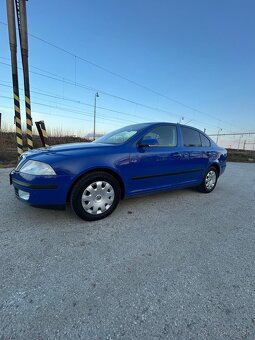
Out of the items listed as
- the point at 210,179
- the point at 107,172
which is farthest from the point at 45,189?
the point at 210,179

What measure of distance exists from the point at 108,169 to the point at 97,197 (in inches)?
17.3

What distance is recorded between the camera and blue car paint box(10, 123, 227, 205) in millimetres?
2562

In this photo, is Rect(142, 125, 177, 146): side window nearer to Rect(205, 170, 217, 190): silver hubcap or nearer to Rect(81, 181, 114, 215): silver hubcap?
Rect(81, 181, 114, 215): silver hubcap

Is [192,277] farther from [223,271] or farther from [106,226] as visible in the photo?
[106,226]

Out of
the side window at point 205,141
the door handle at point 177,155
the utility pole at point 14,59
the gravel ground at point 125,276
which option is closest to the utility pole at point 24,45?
the utility pole at point 14,59

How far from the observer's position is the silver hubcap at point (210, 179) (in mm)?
4612

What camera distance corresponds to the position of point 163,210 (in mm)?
3436

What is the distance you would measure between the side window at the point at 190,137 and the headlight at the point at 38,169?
2612 millimetres

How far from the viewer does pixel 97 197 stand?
2.85 m

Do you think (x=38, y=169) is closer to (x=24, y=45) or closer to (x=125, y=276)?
(x=125, y=276)

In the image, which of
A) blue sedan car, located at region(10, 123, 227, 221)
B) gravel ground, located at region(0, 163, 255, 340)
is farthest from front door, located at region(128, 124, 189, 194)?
gravel ground, located at region(0, 163, 255, 340)

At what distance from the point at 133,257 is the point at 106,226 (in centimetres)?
76

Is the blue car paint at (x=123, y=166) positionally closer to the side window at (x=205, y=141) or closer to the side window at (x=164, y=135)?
the side window at (x=164, y=135)

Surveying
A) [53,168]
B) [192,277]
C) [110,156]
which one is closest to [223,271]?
[192,277]
